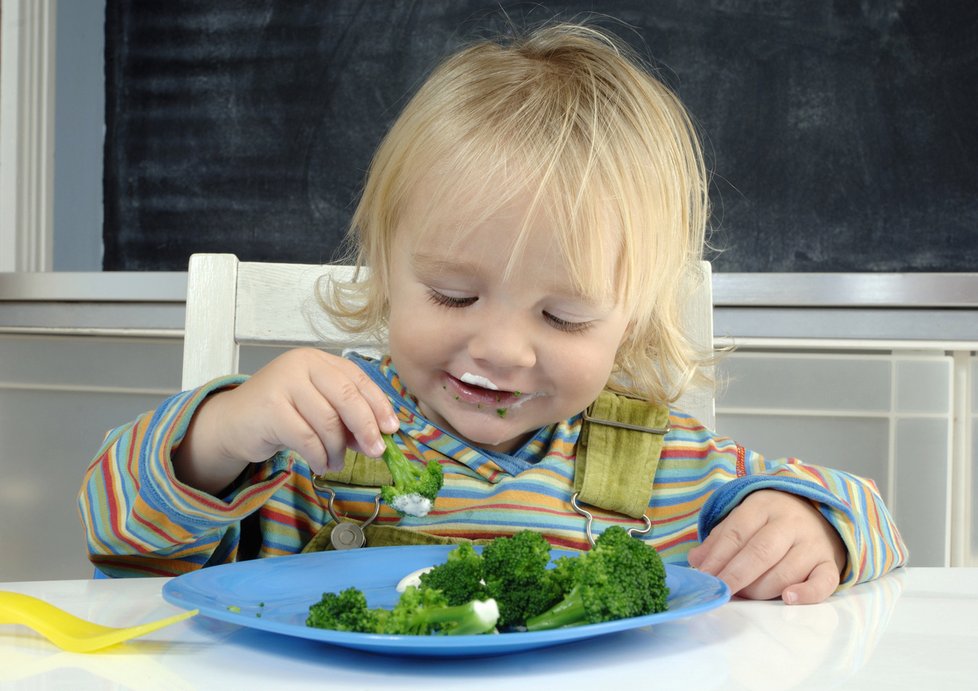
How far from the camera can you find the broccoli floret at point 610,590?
1.68ft

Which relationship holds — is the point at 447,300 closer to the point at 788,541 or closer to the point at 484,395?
the point at 484,395

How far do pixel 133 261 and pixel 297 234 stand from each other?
0.46 meters

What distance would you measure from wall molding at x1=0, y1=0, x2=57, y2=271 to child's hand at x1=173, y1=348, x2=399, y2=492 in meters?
2.04

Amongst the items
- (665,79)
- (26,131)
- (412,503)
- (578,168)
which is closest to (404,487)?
(412,503)

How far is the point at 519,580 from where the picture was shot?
0.56 metres

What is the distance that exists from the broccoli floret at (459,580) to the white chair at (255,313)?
1.92ft

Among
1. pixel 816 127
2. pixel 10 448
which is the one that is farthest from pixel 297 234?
pixel 816 127

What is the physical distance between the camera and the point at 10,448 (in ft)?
6.89

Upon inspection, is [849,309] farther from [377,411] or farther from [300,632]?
[300,632]

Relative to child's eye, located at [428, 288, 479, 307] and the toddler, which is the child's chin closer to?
the toddler

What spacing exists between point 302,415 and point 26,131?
2.18m

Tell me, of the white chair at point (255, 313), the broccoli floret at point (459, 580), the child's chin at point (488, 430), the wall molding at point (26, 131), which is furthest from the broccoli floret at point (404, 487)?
the wall molding at point (26, 131)

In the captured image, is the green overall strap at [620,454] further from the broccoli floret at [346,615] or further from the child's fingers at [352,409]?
the broccoli floret at [346,615]

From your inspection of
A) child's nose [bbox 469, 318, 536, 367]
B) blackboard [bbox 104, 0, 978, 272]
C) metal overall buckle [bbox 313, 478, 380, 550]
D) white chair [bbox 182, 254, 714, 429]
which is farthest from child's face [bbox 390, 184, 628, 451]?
blackboard [bbox 104, 0, 978, 272]
